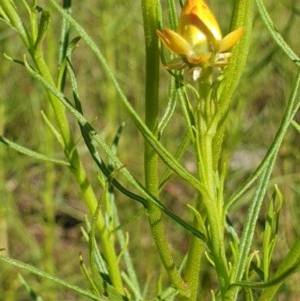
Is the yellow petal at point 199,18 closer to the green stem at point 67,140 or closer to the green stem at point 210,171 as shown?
the green stem at point 210,171

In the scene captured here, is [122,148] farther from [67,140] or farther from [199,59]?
[199,59]

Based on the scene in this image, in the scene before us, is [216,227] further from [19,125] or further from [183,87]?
[19,125]

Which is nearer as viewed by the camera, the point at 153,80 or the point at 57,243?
the point at 153,80

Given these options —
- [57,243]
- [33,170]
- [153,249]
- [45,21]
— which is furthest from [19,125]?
[45,21]

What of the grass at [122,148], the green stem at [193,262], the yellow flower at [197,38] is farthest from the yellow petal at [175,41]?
the grass at [122,148]

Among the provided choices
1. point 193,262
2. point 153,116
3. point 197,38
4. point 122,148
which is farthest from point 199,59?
point 122,148

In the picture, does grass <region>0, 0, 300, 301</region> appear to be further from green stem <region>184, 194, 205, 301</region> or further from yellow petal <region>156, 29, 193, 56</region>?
yellow petal <region>156, 29, 193, 56</region>

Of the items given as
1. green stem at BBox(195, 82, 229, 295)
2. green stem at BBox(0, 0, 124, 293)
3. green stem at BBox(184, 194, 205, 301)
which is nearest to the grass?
green stem at BBox(0, 0, 124, 293)
